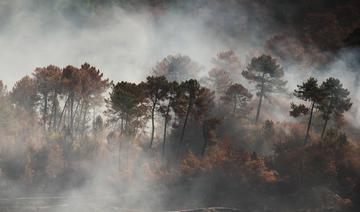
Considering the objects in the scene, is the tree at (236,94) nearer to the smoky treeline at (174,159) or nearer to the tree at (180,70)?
the smoky treeline at (174,159)

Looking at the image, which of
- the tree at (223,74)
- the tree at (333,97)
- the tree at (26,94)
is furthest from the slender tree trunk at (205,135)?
the tree at (26,94)

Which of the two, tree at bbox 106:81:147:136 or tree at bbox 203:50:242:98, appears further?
tree at bbox 203:50:242:98

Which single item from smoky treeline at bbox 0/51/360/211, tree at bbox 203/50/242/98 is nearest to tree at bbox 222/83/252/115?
smoky treeline at bbox 0/51/360/211

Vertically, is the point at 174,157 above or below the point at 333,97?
below

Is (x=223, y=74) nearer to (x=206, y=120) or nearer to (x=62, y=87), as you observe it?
(x=206, y=120)

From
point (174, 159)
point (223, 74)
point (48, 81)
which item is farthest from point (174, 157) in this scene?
point (223, 74)

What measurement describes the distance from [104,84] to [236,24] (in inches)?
2925

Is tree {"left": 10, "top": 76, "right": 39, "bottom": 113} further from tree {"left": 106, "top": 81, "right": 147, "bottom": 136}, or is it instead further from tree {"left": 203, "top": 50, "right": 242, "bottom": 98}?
tree {"left": 203, "top": 50, "right": 242, "bottom": 98}

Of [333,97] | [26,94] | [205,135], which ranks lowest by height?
[205,135]

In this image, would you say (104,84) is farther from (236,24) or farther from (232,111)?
(236,24)

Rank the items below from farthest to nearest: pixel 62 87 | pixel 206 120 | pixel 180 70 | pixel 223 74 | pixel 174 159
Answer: pixel 180 70 < pixel 223 74 < pixel 62 87 < pixel 174 159 < pixel 206 120

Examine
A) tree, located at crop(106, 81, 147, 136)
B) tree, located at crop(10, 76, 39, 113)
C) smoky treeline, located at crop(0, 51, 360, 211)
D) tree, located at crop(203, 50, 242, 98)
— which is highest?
tree, located at crop(203, 50, 242, 98)

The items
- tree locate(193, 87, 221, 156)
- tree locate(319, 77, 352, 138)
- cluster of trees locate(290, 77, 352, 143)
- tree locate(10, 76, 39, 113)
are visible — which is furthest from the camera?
tree locate(10, 76, 39, 113)

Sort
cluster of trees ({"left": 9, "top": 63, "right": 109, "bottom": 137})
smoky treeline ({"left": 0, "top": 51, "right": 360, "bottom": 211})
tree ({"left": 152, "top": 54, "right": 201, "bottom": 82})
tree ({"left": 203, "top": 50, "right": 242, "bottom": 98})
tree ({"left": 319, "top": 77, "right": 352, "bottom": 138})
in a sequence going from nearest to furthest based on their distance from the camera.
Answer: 1. smoky treeline ({"left": 0, "top": 51, "right": 360, "bottom": 211})
2. tree ({"left": 319, "top": 77, "right": 352, "bottom": 138})
3. cluster of trees ({"left": 9, "top": 63, "right": 109, "bottom": 137})
4. tree ({"left": 203, "top": 50, "right": 242, "bottom": 98})
5. tree ({"left": 152, "top": 54, "right": 201, "bottom": 82})
